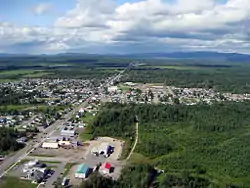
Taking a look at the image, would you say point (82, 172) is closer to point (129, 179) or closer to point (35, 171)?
point (35, 171)

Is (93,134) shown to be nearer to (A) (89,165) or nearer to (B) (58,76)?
(A) (89,165)

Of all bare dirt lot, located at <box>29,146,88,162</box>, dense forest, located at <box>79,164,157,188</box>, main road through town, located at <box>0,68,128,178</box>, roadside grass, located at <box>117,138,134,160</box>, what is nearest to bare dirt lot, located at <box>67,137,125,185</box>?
roadside grass, located at <box>117,138,134,160</box>

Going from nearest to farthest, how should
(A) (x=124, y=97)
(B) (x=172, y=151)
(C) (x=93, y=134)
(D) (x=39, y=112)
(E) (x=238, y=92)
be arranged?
(B) (x=172, y=151), (C) (x=93, y=134), (D) (x=39, y=112), (A) (x=124, y=97), (E) (x=238, y=92)

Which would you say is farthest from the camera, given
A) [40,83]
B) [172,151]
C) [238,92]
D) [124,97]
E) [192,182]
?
[40,83]

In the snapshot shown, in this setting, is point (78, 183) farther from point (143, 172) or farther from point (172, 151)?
point (172, 151)

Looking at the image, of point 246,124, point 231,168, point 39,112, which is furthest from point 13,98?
point 231,168

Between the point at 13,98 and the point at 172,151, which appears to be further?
the point at 13,98

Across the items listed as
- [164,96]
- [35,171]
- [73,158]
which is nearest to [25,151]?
[73,158]
